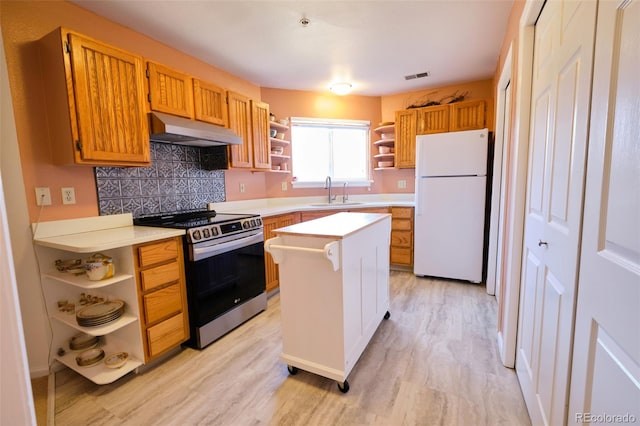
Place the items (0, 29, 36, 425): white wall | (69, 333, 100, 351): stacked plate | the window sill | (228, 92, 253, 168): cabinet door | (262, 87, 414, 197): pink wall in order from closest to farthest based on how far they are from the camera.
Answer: (0, 29, 36, 425): white wall, (69, 333, 100, 351): stacked plate, (228, 92, 253, 168): cabinet door, (262, 87, 414, 197): pink wall, the window sill

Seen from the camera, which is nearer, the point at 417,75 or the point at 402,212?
the point at 417,75

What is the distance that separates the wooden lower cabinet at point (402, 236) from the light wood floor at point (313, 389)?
4.59 feet

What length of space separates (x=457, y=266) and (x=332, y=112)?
262 centimetres

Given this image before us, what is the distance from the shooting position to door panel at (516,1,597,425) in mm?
906

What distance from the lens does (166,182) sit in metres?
2.49

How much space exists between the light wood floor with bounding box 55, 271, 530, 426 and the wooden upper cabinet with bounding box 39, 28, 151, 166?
1452 millimetres

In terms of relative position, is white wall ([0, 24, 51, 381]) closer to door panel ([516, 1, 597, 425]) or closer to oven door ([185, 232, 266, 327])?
oven door ([185, 232, 266, 327])

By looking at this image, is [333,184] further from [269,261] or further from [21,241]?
[21,241]

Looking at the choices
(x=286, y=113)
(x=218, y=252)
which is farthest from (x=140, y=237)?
(x=286, y=113)

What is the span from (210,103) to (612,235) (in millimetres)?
2780

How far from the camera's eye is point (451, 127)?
3480mm

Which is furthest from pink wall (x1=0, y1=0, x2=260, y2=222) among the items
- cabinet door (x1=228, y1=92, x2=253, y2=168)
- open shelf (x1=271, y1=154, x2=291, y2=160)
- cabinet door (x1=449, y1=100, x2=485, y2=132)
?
cabinet door (x1=449, y1=100, x2=485, y2=132)

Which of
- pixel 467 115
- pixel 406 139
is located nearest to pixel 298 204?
pixel 406 139

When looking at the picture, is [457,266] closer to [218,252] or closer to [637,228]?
[218,252]
